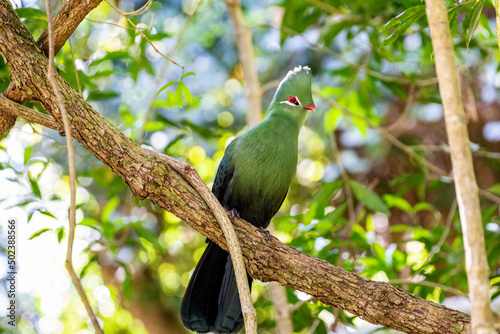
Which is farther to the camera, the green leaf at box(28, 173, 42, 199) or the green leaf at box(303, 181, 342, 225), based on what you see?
the green leaf at box(303, 181, 342, 225)

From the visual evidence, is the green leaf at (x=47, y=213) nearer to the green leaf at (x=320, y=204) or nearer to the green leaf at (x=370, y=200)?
the green leaf at (x=320, y=204)

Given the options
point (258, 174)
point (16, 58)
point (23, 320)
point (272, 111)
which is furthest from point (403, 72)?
point (23, 320)

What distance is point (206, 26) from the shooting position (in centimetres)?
485

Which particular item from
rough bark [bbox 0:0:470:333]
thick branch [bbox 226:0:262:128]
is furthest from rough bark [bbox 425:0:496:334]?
thick branch [bbox 226:0:262:128]

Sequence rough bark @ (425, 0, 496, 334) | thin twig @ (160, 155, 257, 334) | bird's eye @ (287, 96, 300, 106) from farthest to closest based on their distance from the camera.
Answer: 1. bird's eye @ (287, 96, 300, 106)
2. thin twig @ (160, 155, 257, 334)
3. rough bark @ (425, 0, 496, 334)

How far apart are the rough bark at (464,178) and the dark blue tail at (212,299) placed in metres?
1.73

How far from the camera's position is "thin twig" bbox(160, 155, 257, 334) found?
67.4 inches

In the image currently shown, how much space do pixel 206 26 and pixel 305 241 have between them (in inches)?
105

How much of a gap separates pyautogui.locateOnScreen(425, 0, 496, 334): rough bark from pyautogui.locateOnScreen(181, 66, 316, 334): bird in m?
1.57

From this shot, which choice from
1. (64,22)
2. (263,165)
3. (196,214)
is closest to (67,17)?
(64,22)

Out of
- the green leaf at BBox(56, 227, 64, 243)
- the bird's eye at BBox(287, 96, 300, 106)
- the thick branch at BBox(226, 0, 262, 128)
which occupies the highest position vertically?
the thick branch at BBox(226, 0, 262, 128)

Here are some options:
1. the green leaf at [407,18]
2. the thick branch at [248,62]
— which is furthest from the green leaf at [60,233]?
the green leaf at [407,18]

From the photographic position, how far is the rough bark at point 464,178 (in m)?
1.19

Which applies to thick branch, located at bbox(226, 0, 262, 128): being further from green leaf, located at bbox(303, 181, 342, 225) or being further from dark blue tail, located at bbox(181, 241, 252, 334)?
dark blue tail, located at bbox(181, 241, 252, 334)
